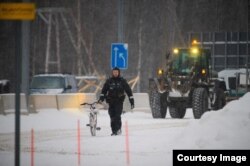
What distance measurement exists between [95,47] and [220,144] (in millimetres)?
49180

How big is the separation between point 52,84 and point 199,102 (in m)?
9.61

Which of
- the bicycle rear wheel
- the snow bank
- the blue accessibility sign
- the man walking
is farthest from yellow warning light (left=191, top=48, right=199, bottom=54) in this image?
the snow bank

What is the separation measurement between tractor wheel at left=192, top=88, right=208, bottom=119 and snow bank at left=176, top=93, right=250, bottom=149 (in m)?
11.9

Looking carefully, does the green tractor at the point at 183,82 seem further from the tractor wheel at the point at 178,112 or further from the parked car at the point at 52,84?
the parked car at the point at 52,84

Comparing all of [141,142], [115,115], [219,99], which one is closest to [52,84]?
[219,99]

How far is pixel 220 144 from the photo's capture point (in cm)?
1669

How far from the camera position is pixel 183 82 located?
→ 32.5 m

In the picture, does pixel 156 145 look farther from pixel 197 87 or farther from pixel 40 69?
pixel 40 69

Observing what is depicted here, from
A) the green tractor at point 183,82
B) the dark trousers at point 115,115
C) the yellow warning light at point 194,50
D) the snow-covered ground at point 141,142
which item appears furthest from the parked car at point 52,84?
the dark trousers at point 115,115

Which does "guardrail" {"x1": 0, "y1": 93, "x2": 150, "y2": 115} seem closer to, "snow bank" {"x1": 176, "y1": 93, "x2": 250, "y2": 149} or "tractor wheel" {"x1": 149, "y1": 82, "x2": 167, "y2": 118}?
"tractor wheel" {"x1": 149, "y1": 82, "x2": 167, "y2": 118}

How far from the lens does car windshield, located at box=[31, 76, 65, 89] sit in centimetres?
3881

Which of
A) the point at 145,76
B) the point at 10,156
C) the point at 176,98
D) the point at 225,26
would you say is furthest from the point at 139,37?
the point at 10,156

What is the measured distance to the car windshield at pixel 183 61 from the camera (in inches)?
1296

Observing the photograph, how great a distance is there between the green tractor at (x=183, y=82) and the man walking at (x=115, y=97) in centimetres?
949
